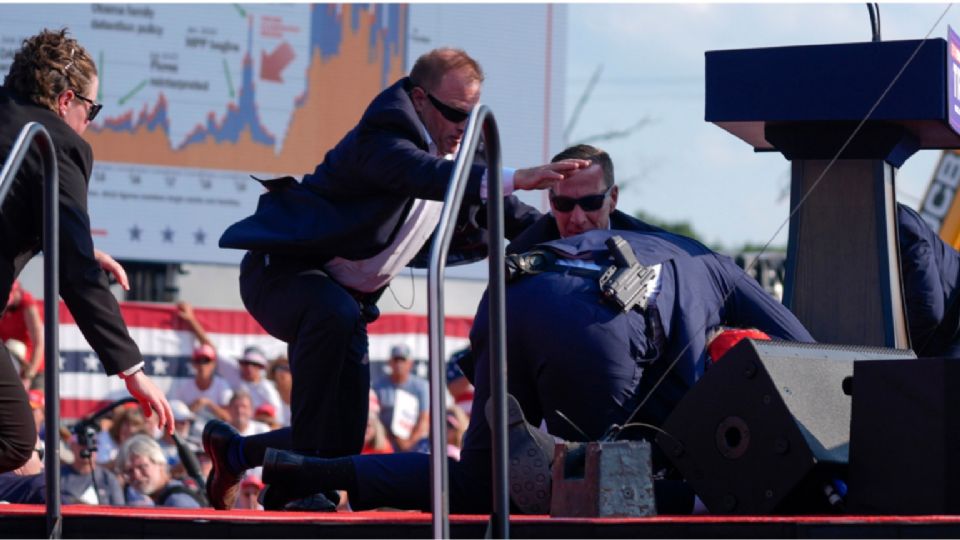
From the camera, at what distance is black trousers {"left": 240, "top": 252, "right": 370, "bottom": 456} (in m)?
4.81

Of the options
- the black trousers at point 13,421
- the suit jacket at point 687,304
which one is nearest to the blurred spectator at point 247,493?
the black trousers at point 13,421

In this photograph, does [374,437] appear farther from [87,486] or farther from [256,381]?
[87,486]

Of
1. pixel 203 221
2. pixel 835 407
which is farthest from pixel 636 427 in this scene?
pixel 203 221

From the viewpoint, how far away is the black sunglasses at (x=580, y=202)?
16.6ft

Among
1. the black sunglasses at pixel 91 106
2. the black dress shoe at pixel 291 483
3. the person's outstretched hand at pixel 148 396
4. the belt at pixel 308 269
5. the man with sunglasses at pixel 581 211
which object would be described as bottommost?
the black dress shoe at pixel 291 483

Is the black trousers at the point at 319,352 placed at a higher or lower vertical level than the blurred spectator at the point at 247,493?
higher

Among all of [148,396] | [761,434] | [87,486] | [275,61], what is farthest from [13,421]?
[275,61]

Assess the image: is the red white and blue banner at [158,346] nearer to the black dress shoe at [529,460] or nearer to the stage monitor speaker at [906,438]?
the black dress shoe at [529,460]

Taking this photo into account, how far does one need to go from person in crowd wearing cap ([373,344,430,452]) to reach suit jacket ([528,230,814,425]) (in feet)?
23.1

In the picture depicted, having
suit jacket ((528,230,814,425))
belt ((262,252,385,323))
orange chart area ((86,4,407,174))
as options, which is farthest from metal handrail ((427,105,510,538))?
orange chart area ((86,4,407,174))

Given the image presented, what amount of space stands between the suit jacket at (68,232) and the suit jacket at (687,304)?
1.15m

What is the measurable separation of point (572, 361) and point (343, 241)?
1.04m

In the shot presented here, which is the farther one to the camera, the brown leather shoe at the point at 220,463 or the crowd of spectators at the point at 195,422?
the crowd of spectators at the point at 195,422

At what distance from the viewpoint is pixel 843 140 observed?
15.9 feet
